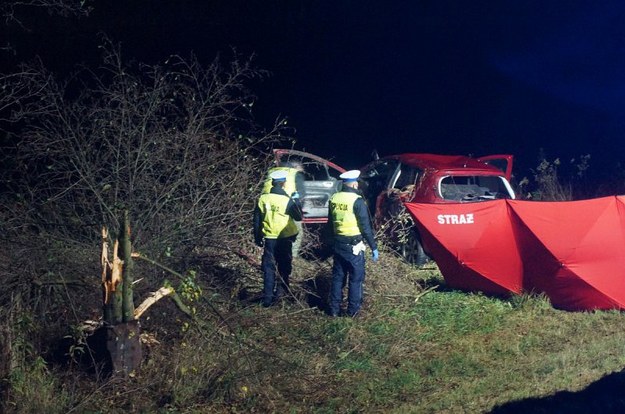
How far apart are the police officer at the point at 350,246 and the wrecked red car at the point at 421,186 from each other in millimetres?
1610

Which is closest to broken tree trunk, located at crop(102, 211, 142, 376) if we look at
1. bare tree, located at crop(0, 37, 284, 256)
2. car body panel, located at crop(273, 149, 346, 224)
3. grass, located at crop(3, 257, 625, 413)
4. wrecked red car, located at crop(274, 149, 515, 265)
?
grass, located at crop(3, 257, 625, 413)

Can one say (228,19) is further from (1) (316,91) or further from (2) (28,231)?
(2) (28,231)

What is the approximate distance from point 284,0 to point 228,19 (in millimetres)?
1929

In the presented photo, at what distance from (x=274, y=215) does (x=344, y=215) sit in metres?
0.86

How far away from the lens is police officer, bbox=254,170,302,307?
842cm

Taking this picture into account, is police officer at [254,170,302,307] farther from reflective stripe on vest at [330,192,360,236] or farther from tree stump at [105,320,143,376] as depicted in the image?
tree stump at [105,320,143,376]

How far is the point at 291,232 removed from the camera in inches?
342

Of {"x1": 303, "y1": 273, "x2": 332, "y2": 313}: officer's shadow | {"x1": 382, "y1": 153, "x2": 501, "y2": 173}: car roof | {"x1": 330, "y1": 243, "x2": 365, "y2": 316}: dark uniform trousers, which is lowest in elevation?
{"x1": 303, "y1": 273, "x2": 332, "y2": 313}: officer's shadow

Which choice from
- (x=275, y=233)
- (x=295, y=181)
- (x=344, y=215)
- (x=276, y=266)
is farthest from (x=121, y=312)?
(x=295, y=181)

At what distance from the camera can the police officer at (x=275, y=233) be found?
27.6 ft

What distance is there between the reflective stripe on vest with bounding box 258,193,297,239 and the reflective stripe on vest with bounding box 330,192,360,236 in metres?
0.59

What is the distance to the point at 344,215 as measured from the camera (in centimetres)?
826

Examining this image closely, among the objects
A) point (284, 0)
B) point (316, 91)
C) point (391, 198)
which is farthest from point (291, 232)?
point (316, 91)

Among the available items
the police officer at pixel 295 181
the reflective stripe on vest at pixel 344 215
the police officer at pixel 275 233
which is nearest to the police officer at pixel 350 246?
the reflective stripe on vest at pixel 344 215
